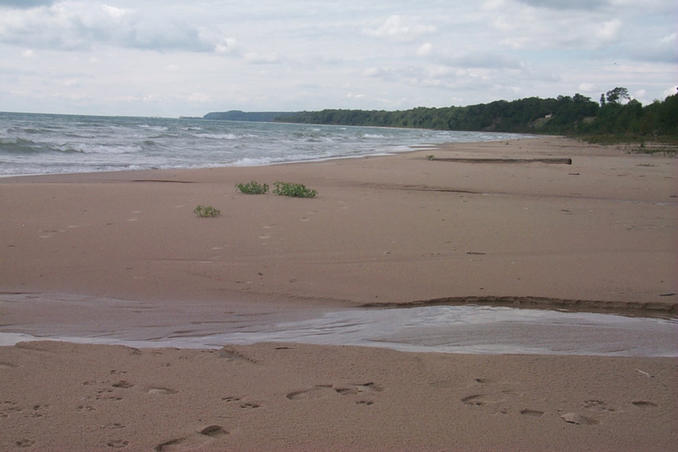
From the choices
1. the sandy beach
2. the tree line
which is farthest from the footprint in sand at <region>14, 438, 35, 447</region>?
the tree line

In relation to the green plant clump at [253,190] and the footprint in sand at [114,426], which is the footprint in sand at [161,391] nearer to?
the footprint in sand at [114,426]

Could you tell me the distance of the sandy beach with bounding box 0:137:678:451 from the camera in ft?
9.13

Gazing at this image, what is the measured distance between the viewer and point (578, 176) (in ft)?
51.0

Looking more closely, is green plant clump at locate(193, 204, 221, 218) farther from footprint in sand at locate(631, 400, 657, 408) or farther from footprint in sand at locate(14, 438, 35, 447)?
footprint in sand at locate(631, 400, 657, 408)

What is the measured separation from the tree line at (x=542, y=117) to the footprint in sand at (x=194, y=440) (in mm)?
44734

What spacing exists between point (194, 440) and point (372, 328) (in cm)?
195

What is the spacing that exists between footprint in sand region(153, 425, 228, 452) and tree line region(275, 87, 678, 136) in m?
44.7

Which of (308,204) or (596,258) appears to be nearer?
(596,258)

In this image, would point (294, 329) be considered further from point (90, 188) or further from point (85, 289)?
point (90, 188)

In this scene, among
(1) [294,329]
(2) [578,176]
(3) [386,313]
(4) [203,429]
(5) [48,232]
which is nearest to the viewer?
(4) [203,429]

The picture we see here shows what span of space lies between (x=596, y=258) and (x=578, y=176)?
9843mm

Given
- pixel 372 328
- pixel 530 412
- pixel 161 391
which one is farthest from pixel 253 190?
pixel 530 412

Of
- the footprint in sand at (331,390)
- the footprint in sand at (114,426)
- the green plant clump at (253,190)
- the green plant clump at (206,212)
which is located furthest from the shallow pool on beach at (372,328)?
the green plant clump at (253,190)

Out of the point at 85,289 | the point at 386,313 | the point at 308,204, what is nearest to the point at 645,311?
the point at 386,313
